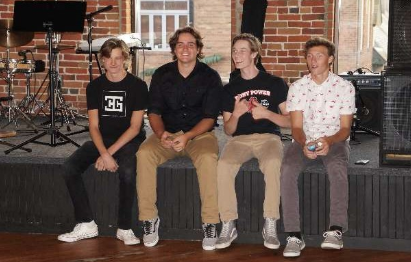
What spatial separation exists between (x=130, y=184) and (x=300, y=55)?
3.02 meters

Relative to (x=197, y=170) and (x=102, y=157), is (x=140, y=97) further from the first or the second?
(x=197, y=170)

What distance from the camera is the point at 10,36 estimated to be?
6.37 metres

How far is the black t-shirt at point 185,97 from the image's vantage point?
418 centimetres

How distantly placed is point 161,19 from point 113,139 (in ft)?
14.5

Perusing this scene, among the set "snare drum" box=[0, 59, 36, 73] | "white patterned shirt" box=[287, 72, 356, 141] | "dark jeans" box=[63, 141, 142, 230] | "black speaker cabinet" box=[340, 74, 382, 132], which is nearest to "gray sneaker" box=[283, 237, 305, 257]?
"white patterned shirt" box=[287, 72, 356, 141]

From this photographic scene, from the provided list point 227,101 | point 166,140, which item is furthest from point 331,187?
point 166,140

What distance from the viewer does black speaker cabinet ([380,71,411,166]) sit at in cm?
386

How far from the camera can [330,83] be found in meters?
4.00

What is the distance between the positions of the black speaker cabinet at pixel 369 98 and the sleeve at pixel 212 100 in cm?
180

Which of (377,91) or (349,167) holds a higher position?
(377,91)

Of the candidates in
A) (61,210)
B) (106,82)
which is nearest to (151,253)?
(61,210)

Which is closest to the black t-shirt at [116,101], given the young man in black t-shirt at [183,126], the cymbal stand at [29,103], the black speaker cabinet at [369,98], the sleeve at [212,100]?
the young man in black t-shirt at [183,126]

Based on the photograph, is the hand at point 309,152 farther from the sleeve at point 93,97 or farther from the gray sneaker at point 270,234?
the sleeve at point 93,97

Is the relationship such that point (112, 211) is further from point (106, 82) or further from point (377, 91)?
point (377, 91)
